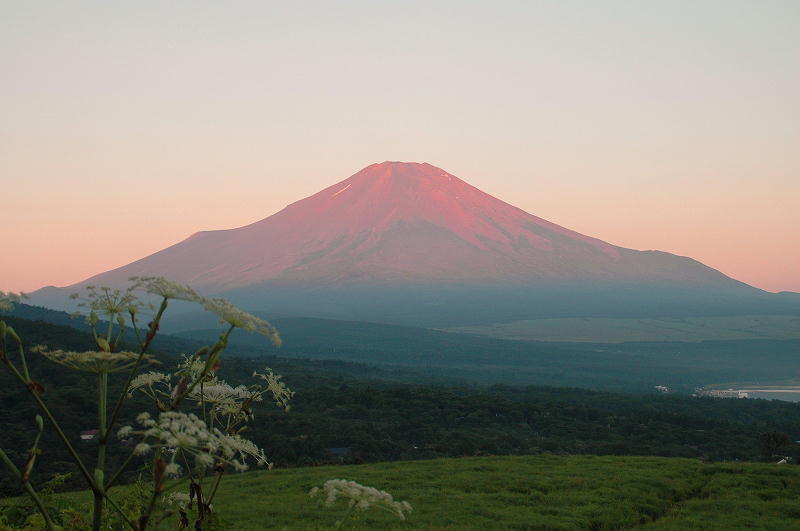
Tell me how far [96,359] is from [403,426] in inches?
1470

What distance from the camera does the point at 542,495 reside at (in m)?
17.5

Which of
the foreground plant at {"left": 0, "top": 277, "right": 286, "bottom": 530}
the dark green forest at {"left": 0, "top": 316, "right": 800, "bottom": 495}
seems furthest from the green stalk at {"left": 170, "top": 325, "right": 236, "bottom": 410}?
the dark green forest at {"left": 0, "top": 316, "right": 800, "bottom": 495}

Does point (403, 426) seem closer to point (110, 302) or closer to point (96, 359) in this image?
point (110, 302)

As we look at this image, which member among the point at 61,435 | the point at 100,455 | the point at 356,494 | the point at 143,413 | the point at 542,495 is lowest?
the point at 542,495

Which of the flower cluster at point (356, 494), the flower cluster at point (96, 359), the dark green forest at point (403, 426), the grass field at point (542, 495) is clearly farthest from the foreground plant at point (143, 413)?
the dark green forest at point (403, 426)

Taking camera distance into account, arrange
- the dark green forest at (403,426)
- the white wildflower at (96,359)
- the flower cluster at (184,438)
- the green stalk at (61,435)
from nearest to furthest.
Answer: the green stalk at (61,435) → the flower cluster at (184,438) → the white wildflower at (96,359) → the dark green forest at (403,426)

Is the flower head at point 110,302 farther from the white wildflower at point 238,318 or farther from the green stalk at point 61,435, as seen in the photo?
the green stalk at point 61,435

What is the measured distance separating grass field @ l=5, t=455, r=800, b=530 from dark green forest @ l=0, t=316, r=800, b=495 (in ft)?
19.6

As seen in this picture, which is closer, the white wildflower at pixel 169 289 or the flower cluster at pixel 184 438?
the flower cluster at pixel 184 438

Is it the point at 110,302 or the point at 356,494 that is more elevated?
the point at 110,302

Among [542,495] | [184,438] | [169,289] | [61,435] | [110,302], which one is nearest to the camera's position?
[61,435]

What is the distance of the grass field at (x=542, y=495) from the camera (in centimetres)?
1523

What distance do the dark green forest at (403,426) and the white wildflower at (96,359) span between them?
1874 centimetres

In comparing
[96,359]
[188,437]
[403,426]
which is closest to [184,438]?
[188,437]
